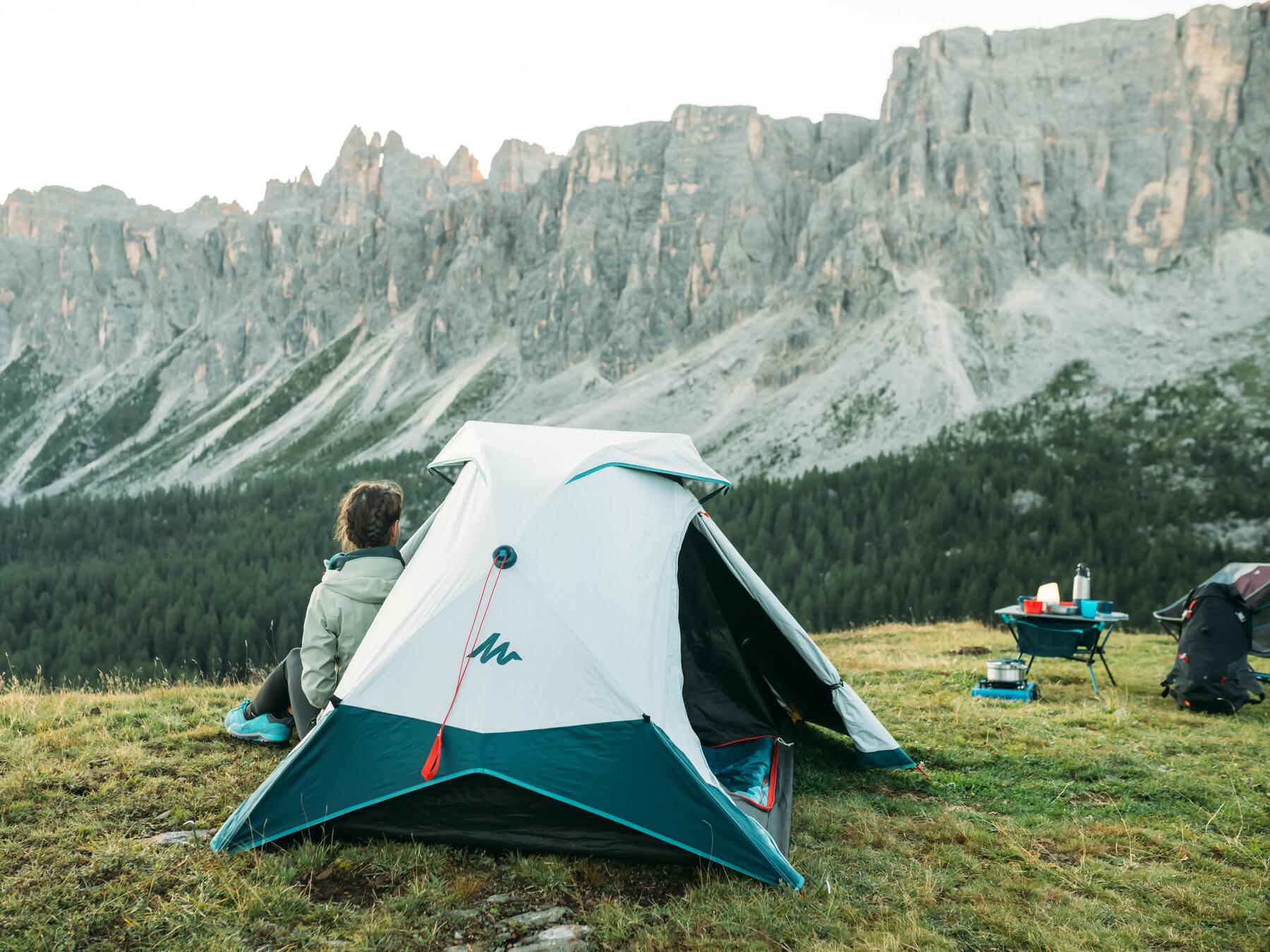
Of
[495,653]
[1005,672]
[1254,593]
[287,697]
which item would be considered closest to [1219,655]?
[1005,672]

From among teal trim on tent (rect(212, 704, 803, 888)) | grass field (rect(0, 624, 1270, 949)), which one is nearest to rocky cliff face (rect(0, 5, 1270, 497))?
grass field (rect(0, 624, 1270, 949))

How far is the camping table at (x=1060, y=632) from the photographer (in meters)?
10.8

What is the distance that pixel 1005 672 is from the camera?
1076 cm

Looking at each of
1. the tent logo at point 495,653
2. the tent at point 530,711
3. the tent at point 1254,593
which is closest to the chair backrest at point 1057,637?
the tent at point 1254,593

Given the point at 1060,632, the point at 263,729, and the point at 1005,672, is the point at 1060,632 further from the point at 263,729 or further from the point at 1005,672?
the point at 263,729

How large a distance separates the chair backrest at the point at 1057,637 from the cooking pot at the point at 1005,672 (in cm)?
49

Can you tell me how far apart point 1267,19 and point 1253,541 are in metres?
61.7

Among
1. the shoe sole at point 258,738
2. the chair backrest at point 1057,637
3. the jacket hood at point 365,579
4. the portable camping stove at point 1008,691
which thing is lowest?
the portable camping stove at point 1008,691

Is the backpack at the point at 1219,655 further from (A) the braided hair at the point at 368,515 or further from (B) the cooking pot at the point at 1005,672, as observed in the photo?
(A) the braided hair at the point at 368,515

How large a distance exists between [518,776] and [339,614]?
1988 millimetres

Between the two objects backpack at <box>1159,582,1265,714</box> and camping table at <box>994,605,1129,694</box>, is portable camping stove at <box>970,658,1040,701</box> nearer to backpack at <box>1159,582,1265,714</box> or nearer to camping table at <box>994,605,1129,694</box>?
camping table at <box>994,605,1129,694</box>

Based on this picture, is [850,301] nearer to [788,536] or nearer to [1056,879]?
[788,536]

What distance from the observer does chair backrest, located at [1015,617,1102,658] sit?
10.9m

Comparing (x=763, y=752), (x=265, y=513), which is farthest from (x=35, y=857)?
(x=265, y=513)
